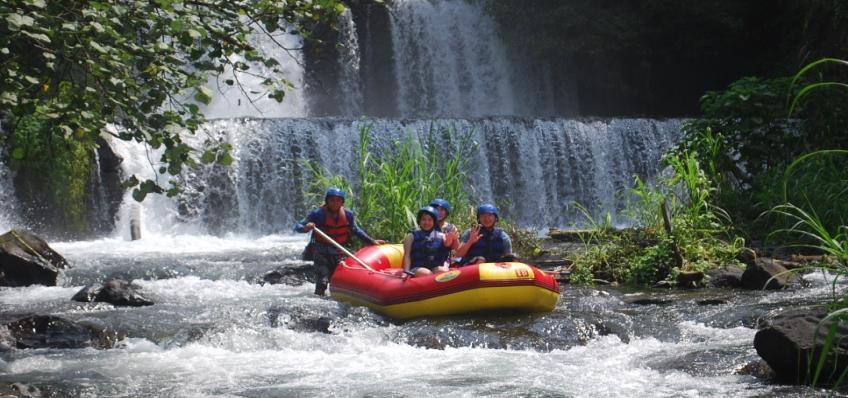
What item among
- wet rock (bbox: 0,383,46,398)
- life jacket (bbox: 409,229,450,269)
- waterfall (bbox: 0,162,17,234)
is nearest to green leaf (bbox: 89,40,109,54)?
wet rock (bbox: 0,383,46,398)

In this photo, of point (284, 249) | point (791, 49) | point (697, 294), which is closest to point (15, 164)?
point (284, 249)

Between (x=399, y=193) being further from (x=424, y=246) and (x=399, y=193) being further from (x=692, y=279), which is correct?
(x=692, y=279)

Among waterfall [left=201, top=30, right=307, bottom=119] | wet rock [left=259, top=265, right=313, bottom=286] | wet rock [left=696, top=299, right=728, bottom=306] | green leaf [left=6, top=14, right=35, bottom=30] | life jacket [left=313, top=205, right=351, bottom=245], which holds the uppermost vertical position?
waterfall [left=201, top=30, right=307, bottom=119]

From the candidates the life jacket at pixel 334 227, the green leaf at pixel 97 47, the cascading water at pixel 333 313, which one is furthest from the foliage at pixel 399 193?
the green leaf at pixel 97 47

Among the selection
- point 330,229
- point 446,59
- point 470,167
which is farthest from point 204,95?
point 446,59

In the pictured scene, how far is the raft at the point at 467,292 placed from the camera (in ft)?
22.7

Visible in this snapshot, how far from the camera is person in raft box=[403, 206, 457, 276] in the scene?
760 cm

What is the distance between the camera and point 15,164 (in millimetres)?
12703

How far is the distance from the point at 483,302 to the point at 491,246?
83cm

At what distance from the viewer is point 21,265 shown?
375 inches

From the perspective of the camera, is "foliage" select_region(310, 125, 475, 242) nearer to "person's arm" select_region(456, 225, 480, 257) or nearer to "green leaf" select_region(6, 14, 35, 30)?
"person's arm" select_region(456, 225, 480, 257)

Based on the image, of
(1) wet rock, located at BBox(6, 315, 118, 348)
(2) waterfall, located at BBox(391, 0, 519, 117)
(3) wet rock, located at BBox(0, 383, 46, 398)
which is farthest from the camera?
(2) waterfall, located at BBox(391, 0, 519, 117)

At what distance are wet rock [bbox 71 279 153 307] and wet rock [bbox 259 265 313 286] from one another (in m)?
1.39

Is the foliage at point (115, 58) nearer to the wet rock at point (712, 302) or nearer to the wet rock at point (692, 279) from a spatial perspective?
the wet rock at point (712, 302)
